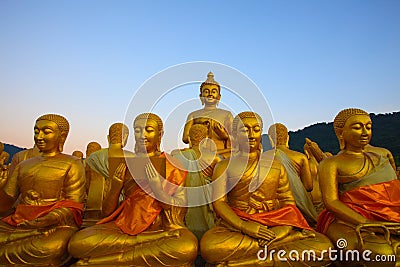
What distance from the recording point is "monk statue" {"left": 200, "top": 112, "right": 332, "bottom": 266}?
381cm

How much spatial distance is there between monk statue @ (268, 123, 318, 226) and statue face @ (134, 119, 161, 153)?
5.80ft

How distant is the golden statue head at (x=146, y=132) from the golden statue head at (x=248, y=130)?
1.04 meters

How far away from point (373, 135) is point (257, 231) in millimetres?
30830

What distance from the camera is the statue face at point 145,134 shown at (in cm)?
462

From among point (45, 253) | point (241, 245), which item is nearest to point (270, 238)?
point (241, 245)

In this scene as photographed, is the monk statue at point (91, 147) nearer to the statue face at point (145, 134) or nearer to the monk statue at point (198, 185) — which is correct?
the monk statue at point (198, 185)

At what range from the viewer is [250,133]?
4461 mm

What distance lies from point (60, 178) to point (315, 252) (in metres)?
3.06

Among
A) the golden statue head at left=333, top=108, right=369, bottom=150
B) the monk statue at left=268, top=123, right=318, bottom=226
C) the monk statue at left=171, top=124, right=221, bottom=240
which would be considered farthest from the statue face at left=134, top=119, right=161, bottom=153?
the golden statue head at left=333, top=108, right=369, bottom=150

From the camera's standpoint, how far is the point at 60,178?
15.0 feet

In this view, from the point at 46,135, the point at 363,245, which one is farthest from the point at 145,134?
the point at 363,245

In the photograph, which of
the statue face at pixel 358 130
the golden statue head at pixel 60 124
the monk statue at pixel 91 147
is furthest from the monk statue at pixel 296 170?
the monk statue at pixel 91 147

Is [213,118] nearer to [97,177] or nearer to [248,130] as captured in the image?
[97,177]

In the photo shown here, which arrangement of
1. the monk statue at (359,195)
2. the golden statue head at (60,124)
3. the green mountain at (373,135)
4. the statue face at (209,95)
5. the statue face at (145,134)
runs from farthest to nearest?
the green mountain at (373,135) → the statue face at (209,95) → the golden statue head at (60,124) → the statue face at (145,134) → the monk statue at (359,195)
